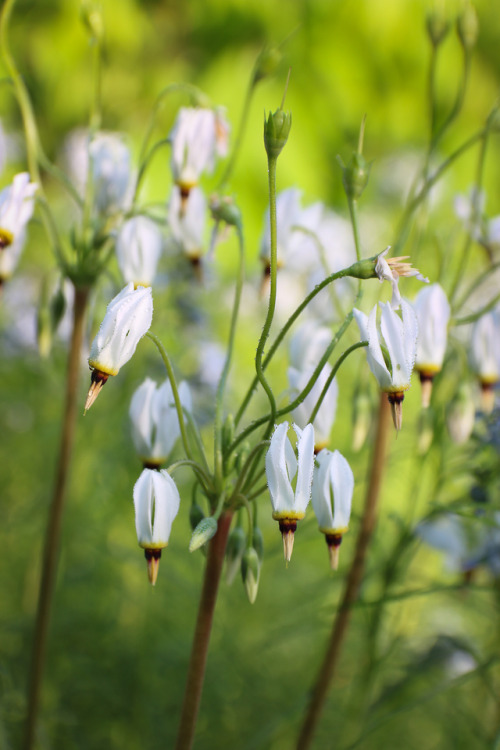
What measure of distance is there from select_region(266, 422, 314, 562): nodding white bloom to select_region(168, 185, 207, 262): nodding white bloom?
1.35ft

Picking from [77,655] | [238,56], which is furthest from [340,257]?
[238,56]

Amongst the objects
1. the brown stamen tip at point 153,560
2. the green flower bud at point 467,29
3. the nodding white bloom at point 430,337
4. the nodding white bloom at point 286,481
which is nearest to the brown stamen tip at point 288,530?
the nodding white bloom at point 286,481

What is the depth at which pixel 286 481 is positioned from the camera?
582mm

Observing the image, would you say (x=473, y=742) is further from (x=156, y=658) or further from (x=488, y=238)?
(x=488, y=238)

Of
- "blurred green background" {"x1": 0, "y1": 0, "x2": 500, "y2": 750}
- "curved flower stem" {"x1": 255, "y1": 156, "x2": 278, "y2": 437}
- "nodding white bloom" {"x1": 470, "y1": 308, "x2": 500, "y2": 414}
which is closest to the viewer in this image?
"curved flower stem" {"x1": 255, "y1": 156, "x2": 278, "y2": 437}

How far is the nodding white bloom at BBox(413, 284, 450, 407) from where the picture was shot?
77 cm

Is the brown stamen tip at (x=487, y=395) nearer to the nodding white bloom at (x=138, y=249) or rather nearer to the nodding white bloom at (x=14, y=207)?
the nodding white bloom at (x=138, y=249)

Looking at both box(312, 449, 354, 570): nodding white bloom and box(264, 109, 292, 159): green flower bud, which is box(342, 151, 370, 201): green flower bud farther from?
box(312, 449, 354, 570): nodding white bloom

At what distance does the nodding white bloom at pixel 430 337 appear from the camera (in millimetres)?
766

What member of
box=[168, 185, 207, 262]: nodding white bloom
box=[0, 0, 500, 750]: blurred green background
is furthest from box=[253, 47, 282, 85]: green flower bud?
box=[168, 185, 207, 262]: nodding white bloom

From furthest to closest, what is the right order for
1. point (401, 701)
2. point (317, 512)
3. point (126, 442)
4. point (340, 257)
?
point (126, 442)
point (401, 701)
point (340, 257)
point (317, 512)

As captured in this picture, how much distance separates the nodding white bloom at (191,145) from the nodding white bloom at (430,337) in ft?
1.01

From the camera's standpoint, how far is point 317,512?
62 centimetres

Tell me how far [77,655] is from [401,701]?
601 millimetres
